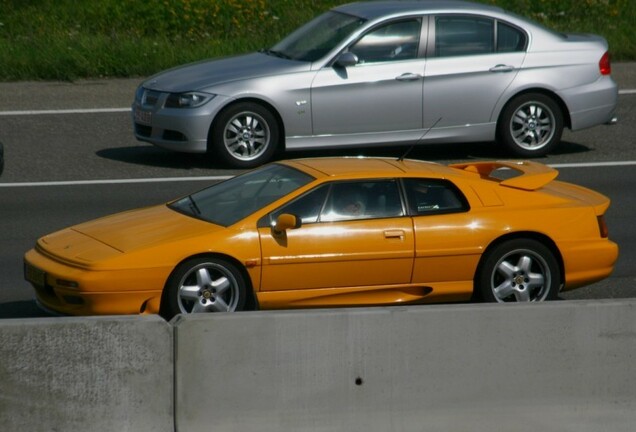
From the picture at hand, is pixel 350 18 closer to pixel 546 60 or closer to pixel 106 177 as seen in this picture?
pixel 546 60

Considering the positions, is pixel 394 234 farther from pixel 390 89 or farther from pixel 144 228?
pixel 390 89

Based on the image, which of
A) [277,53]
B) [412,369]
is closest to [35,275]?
[412,369]

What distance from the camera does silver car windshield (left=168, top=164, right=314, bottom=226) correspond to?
364 inches

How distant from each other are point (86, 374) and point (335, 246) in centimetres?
276

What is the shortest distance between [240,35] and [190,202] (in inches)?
492

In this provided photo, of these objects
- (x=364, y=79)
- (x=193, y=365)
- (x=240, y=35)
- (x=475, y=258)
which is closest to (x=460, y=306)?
(x=193, y=365)

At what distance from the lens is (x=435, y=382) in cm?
689

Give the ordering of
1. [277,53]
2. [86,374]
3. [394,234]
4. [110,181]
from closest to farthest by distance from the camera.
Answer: [86,374]
[394,234]
[110,181]
[277,53]

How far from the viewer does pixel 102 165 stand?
15016mm

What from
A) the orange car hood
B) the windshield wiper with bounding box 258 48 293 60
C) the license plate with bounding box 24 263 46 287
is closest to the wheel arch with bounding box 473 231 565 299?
the orange car hood

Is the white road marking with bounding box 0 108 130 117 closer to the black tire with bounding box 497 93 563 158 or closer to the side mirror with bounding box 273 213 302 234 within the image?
the black tire with bounding box 497 93 563 158

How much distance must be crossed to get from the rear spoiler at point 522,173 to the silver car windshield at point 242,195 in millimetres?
1386

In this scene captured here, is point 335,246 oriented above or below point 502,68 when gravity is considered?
below

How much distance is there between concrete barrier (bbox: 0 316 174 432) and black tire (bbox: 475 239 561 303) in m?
3.25
